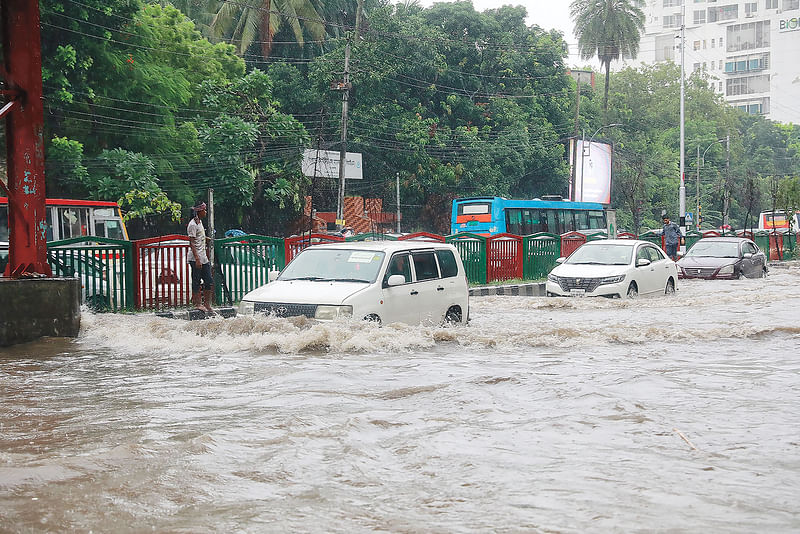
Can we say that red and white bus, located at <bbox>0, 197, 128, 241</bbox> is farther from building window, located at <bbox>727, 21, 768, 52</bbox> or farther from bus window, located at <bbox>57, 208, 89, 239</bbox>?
building window, located at <bbox>727, 21, 768, 52</bbox>

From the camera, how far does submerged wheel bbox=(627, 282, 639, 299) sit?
1800cm

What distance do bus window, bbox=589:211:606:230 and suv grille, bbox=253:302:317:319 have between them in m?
31.6

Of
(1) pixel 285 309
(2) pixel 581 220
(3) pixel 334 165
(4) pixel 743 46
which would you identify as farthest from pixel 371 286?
(4) pixel 743 46

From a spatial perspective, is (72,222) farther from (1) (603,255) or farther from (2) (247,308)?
(2) (247,308)

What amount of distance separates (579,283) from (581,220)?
22.6m

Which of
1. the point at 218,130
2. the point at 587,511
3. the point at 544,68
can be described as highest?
the point at 544,68

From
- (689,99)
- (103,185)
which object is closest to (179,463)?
(103,185)

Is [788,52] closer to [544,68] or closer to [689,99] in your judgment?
[689,99]

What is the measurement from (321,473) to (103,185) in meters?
27.3

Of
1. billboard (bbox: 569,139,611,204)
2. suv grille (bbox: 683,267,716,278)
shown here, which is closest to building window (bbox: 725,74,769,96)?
billboard (bbox: 569,139,611,204)

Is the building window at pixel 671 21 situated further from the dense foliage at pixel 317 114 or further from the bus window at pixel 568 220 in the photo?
the bus window at pixel 568 220

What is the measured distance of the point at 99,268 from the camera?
1409 centimetres

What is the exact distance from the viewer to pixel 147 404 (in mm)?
7648

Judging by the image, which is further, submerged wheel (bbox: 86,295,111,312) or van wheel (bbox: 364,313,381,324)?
submerged wheel (bbox: 86,295,111,312)
